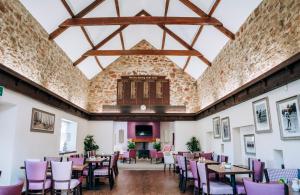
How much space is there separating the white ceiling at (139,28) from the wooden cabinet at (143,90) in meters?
1.33

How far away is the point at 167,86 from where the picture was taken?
11.9 metres

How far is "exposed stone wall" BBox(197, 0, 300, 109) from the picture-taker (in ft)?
14.3

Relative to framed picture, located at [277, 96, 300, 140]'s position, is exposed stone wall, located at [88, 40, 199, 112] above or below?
above

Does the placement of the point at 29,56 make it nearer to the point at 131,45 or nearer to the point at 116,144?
the point at 131,45

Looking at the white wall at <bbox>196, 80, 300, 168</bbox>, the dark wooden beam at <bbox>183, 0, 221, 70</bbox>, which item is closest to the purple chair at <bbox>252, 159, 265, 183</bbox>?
the white wall at <bbox>196, 80, 300, 168</bbox>

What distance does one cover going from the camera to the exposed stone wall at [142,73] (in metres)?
11.8

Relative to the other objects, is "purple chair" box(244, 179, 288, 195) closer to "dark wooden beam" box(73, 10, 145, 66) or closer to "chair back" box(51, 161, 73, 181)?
"chair back" box(51, 161, 73, 181)

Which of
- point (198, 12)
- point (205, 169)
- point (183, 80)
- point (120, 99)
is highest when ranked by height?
point (198, 12)

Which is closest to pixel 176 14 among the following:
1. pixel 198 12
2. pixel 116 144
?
pixel 198 12

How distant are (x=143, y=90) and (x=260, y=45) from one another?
23.2ft

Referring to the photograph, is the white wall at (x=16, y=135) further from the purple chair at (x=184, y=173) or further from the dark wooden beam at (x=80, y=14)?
the purple chair at (x=184, y=173)

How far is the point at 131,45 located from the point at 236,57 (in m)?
6.28

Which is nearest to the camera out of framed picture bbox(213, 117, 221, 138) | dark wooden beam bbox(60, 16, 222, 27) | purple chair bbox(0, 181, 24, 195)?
purple chair bbox(0, 181, 24, 195)

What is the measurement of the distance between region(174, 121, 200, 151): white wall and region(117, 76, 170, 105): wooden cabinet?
1.36 meters
